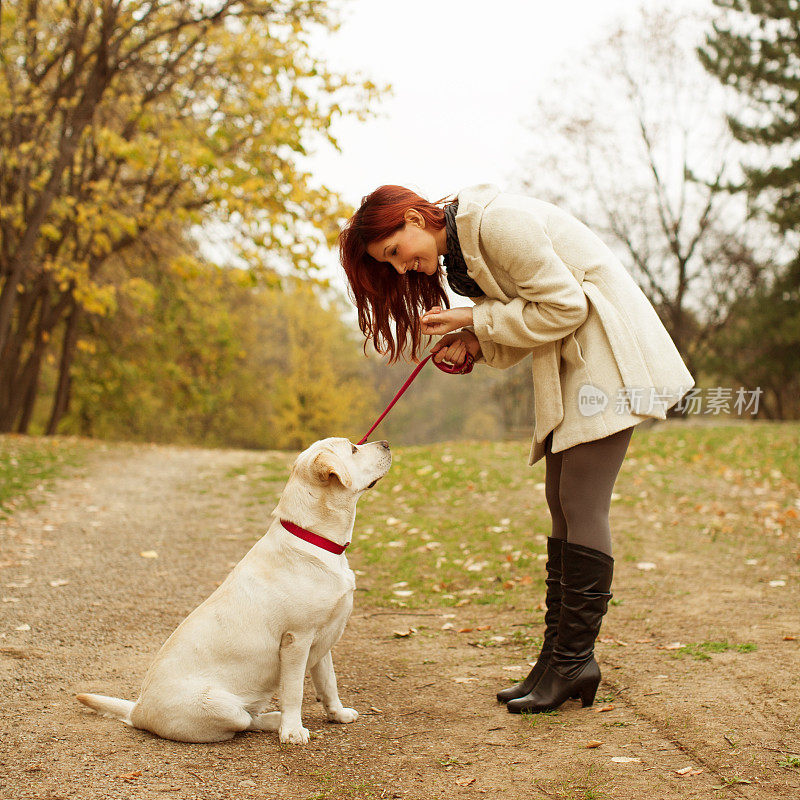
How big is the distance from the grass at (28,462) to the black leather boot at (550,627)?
5981mm

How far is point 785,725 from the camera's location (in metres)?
3.03

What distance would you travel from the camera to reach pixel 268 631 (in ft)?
10.2

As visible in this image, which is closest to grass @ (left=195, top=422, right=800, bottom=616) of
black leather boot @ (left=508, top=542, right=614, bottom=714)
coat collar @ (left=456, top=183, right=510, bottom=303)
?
black leather boot @ (left=508, top=542, right=614, bottom=714)

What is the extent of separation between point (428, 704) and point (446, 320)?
177 centimetres

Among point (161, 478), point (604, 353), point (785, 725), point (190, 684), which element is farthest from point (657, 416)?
point (161, 478)

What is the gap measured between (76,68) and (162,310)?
23.9ft

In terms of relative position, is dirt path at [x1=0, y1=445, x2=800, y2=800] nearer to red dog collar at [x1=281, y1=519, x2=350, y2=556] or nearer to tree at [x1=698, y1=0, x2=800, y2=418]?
red dog collar at [x1=281, y1=519, x2=350, y2=556]

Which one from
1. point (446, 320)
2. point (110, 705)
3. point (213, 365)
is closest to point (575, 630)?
point (446, 320)

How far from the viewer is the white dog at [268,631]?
3066 mm

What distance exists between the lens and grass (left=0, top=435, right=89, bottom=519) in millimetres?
8461

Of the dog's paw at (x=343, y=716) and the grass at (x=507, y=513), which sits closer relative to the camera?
the dog's paw at (x=343, y=716)

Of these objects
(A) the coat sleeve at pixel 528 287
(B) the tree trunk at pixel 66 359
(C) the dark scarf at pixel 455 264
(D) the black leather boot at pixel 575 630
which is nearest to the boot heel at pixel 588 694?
(D) the black leather boot at pixel 575 630

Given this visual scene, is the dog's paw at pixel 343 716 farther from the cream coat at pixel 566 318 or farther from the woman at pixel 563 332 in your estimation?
the cream coat at pixel 566 318

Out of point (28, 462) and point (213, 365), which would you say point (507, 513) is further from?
point (213, 365)
